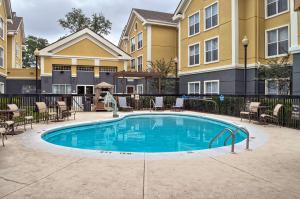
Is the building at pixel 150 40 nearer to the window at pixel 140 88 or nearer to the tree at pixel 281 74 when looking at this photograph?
the window at pixel 140 88

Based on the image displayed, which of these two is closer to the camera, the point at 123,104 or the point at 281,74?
the point at 281,74

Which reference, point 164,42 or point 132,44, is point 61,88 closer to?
point 132,44

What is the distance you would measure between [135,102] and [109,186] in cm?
1601

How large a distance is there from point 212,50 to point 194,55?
2395 mm

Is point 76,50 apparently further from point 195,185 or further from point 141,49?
point 195,185

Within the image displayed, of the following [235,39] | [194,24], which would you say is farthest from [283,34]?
[194,24]

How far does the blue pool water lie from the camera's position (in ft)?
27.1

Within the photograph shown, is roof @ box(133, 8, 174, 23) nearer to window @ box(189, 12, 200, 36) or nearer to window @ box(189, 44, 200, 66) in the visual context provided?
window @ box(189, 12, 200, 36)

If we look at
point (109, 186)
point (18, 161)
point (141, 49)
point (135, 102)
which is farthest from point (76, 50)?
point (109, 186)

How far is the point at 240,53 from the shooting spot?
18250 mm

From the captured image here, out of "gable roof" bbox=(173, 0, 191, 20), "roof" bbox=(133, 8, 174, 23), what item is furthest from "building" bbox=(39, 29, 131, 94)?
"gable roof" bbox=(173, 0, 191, 20)

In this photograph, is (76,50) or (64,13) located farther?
(64,13)

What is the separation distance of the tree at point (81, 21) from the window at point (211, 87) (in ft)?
98.2

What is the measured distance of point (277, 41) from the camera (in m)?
17.0
